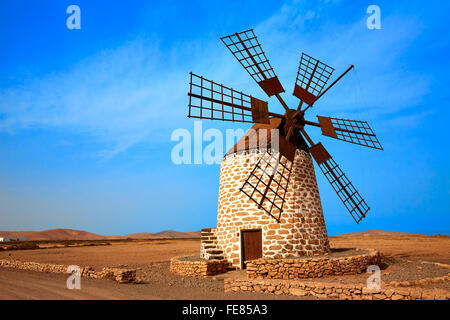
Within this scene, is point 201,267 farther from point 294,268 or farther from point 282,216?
point 282,216

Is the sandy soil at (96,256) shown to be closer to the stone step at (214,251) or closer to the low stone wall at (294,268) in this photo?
the stone step at (214,251)

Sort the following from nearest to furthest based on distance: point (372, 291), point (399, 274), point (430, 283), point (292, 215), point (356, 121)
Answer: point (372, 291) → point (430, 283) → point (399, 274) → point (292, 215) → point (356, 121)

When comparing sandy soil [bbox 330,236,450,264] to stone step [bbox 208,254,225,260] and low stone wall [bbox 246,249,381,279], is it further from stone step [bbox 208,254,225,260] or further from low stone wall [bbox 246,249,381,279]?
stone step [bbox 208,254,225,260]

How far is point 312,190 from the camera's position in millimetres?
13055

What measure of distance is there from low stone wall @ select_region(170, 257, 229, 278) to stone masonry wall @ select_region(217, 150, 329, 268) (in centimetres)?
59

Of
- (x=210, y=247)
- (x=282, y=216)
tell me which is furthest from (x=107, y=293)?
(x=282, y=216)

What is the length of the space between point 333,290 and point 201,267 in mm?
5427

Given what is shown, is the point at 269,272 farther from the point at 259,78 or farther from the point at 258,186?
the point at 259,78

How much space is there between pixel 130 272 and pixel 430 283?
946 cm

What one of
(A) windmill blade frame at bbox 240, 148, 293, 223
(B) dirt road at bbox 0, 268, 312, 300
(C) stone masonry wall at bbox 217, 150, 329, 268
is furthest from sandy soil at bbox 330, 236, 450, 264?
(B) dirt road at bbox 0, 268, 312, 300

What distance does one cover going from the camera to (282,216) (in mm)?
12039

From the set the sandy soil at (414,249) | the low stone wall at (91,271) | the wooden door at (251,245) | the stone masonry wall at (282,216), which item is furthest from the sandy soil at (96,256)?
the sandy soil at (414,249)
